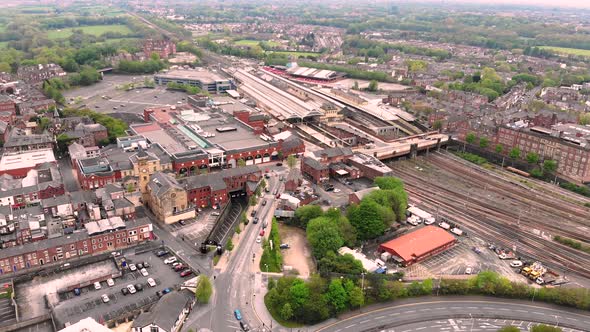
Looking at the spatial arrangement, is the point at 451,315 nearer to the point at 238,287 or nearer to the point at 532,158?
the point at 238,287

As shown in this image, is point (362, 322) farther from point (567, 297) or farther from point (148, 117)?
point (148, 117)

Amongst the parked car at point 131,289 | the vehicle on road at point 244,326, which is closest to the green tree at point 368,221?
the vehicle on road at point 244,326

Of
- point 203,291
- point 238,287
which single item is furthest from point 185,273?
point 238,287

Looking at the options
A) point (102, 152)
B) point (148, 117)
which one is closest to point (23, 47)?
point (148, 117)

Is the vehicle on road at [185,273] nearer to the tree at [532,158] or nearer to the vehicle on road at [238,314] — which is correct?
the vehicle on road at [238,314]

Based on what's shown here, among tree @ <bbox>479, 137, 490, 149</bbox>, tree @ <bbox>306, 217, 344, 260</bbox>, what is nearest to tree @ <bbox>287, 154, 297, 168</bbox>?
tree @ <bbox>306, 217, 344, 260</bbox>

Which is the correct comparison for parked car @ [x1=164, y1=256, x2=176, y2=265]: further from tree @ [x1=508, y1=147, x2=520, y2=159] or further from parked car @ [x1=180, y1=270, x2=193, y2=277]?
tree @ [x1=508, y1=147, x2=520, y2=159]
